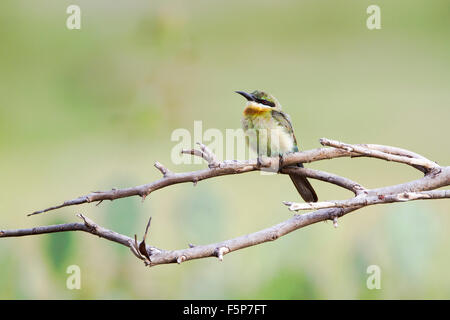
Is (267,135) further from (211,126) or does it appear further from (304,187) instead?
(211,126)

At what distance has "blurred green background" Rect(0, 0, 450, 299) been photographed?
2.73 m

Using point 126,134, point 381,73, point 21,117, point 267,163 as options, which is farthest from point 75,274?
point 381,73

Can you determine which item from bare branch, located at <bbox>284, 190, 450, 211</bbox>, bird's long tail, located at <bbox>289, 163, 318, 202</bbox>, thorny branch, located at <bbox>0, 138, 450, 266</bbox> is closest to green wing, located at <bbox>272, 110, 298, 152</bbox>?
bird's long tail, located at <bbox>289, 163, 318, 202</bbox>

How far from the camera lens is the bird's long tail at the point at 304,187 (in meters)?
1.95

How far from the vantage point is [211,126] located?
5535 mm

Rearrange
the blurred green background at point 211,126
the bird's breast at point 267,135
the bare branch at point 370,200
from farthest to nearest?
the blurred green background at point 211,126, the bird's breast at point 267,135, the bare branch at point 370,200

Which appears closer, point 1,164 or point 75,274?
point 75,274

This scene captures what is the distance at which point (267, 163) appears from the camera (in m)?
1.72

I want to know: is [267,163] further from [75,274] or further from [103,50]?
[103,50]

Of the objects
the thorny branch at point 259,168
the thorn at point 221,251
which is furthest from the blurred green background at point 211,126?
the thorn at point 221,251

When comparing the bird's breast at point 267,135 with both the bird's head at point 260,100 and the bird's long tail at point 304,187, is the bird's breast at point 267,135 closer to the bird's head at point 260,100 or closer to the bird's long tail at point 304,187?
the bird's head at point 260,100

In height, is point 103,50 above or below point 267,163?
above

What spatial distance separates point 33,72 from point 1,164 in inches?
87.9

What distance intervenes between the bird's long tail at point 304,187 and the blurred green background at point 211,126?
0.60 metres
